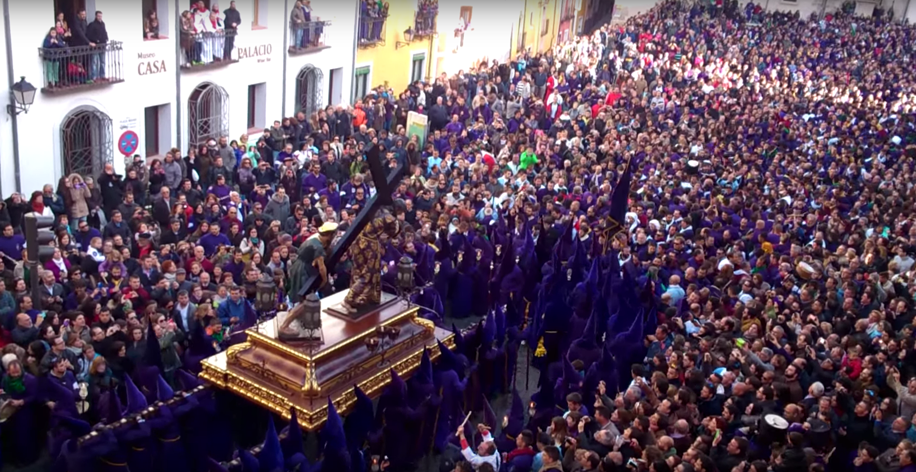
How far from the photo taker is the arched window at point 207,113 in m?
20.5

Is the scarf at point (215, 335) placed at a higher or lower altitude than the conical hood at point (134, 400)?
lower

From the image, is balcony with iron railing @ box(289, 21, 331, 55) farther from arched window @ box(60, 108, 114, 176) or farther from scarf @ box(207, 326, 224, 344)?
scarf @ box(207, 326, 224, 344)

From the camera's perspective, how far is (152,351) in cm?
990

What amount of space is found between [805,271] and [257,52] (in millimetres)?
13756

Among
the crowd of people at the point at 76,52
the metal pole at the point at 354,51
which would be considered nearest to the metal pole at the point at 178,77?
the crowd of people at the point at 76,52

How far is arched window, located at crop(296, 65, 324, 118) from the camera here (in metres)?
24.4

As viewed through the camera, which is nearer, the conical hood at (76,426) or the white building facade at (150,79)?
the conical hood at (76,426)

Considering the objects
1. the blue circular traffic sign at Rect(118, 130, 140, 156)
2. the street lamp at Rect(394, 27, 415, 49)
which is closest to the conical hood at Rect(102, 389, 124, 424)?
the blue circular traffic sign at Rect(118, 130, 140, 156)

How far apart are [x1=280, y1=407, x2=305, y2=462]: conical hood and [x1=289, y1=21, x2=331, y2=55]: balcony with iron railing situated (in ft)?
51.8

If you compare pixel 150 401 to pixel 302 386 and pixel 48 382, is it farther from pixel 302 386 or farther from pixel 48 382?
pixel 302 386

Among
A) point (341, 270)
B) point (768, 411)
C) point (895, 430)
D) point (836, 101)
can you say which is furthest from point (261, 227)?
point (836, 101)

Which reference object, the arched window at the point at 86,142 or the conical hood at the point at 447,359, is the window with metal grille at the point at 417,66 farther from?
the conical hood at the point at 447,359

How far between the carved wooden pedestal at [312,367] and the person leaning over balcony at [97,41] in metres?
9.30

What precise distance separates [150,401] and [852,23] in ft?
144
